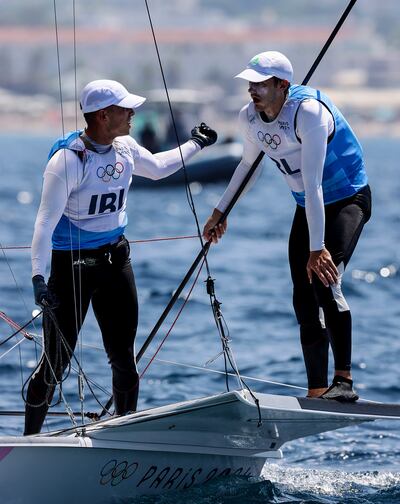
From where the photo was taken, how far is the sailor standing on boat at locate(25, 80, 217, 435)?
4184 mm

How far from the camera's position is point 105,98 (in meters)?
4.22

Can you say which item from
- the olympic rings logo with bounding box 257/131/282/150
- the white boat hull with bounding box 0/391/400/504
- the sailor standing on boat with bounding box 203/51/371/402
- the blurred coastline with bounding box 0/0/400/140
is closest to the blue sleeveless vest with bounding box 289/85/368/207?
the sailor standing on boat with bounding box 203/51/371/402

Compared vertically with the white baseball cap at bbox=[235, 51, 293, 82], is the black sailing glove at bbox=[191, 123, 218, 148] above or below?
below

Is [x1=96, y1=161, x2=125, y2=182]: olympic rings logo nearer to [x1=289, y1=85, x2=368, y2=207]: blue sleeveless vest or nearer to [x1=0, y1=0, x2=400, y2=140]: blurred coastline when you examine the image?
[x1=289, y1=85, x2=368, y2=207]: blue sleeveless vest

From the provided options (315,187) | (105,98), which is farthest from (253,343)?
(105,98)

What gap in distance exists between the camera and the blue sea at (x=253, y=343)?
506cm

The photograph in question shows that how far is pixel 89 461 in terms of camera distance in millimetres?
4191

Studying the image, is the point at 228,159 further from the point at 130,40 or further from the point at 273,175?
the point at 130,40

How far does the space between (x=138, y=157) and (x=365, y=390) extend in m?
3.15

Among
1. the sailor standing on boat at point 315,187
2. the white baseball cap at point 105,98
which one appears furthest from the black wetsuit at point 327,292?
the white baseball cap at point 105,98

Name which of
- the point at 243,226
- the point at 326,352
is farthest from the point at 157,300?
the point at 243,226

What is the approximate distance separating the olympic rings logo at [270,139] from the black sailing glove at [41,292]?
36.1 inches

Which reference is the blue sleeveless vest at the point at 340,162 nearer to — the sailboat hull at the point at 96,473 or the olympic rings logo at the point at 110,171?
the olympic rings logo at the point at 110,171

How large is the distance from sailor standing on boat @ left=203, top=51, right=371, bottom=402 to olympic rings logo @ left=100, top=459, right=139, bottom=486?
0.73 meters
